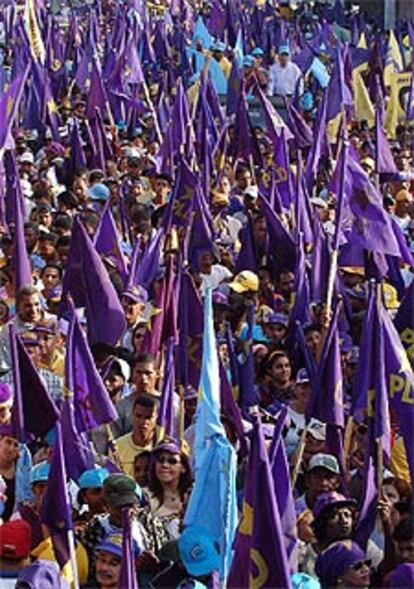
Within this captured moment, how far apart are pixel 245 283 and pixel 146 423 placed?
3039mm

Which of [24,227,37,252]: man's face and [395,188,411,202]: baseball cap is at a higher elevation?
[395,188,411,202]: baseball cap

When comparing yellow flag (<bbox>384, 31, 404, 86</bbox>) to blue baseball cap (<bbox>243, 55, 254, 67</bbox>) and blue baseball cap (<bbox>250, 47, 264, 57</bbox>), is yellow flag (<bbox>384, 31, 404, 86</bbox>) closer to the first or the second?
blue baseball cap (<bbox>243, 55, 254, 67</bbox>)

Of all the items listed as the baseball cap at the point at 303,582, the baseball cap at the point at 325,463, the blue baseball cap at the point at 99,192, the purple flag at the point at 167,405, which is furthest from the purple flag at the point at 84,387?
the blue baseball cap at the point at 99,192

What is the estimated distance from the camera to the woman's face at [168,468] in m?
7.98

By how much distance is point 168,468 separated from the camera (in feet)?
26.2

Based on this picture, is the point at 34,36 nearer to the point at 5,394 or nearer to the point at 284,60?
the point at 284,60

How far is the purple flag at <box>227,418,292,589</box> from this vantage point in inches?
247

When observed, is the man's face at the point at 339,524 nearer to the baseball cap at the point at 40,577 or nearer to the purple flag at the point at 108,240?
the baseball cap at the point at 40,577

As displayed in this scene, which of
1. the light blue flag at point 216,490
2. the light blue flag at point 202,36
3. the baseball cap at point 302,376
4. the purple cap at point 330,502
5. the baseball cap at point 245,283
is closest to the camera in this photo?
the light blue flag at point 216,490

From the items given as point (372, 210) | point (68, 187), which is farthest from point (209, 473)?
point (68, 187)

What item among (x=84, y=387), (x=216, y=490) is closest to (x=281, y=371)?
(x=84, y=387)

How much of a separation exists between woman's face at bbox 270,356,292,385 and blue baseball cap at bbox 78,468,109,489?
6.75 feet

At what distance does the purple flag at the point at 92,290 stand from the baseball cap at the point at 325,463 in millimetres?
2460

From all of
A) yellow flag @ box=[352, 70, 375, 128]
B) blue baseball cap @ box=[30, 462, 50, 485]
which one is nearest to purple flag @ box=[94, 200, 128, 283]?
blue baseball cap @ box=[30, 462, 50, 485]
